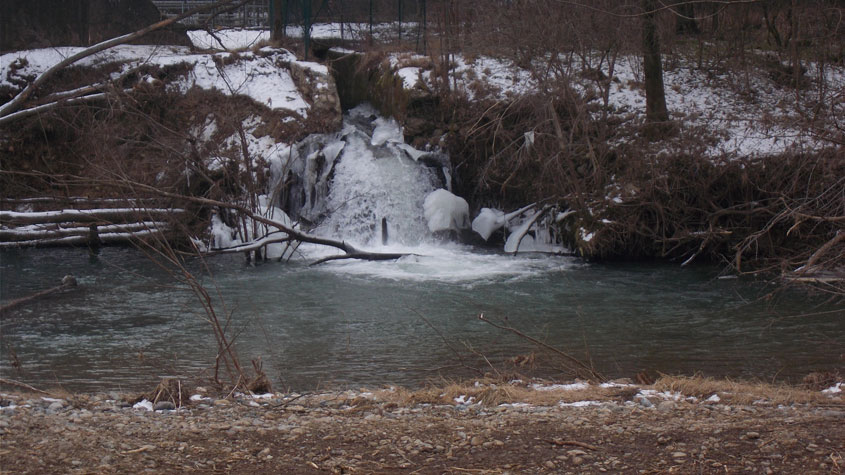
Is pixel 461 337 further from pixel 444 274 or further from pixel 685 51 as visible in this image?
pixel 685 51

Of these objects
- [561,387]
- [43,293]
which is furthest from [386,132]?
[561,387]

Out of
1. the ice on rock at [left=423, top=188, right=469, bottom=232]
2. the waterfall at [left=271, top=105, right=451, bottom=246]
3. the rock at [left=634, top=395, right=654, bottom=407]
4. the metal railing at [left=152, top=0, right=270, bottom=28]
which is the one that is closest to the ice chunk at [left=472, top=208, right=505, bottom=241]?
the ice on rock at [left=423, top=188, right=469, bottom=232]

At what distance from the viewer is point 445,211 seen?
1748 centimetres

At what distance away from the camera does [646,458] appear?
4473mm

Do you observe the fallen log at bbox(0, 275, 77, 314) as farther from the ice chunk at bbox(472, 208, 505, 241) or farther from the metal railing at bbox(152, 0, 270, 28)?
the metal railing at bbox(152, 0, 270, 28)

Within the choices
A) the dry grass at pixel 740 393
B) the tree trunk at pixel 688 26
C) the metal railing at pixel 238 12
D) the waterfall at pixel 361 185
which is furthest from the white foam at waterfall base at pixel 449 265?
the metal railing at pixel 238 12

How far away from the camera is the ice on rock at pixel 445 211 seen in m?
17.4

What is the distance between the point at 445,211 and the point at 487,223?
0.99 meters

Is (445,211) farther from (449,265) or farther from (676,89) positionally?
(676,89)

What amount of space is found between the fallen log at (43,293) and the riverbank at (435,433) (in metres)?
6.13

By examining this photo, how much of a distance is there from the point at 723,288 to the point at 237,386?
9668 mm

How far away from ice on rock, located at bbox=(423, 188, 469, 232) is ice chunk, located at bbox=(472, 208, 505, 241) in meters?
0.26

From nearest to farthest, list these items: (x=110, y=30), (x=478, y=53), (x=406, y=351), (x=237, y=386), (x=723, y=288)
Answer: (x=237, y=386), (x=406, y=351), (x=723, y=288), (x=478, y=53), (x=110, y=30)

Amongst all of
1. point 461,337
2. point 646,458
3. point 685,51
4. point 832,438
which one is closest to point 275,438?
point 646,458
